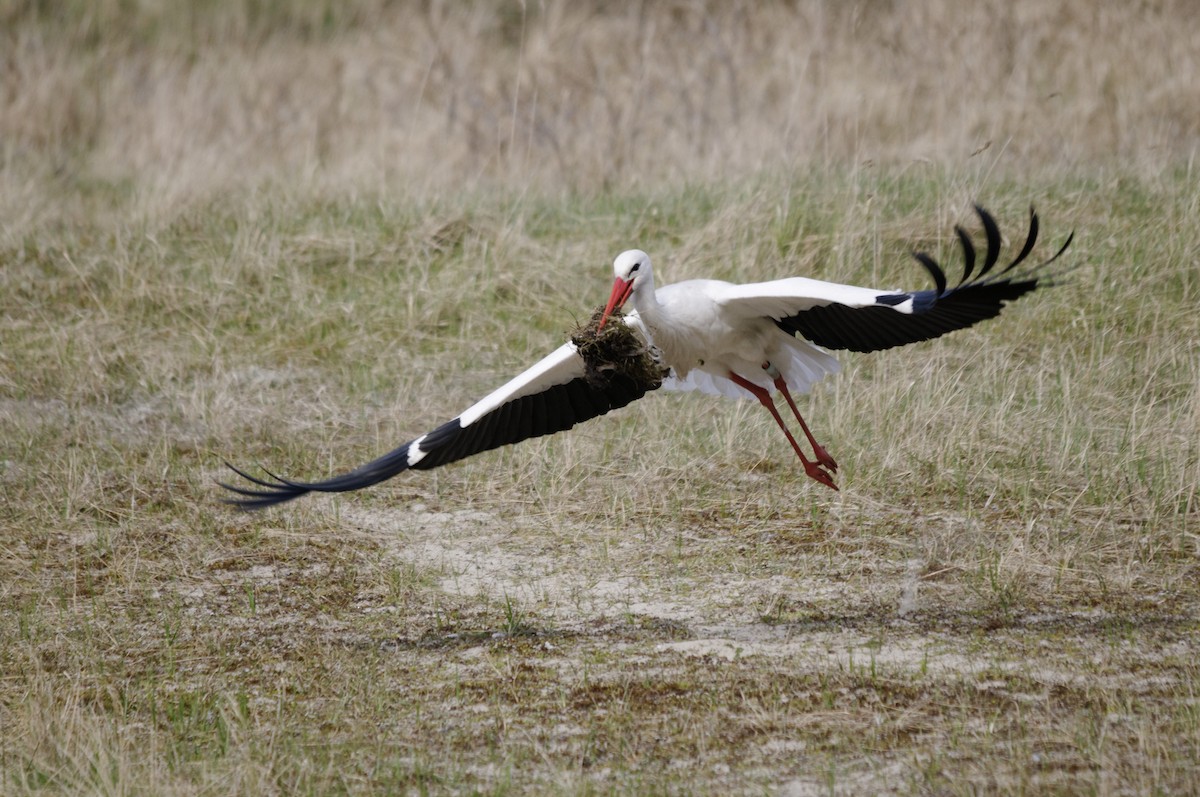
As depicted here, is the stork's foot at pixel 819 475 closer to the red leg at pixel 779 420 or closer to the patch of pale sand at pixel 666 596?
the red leg at pixel 779 420

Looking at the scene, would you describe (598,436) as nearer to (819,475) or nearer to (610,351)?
(819,475)

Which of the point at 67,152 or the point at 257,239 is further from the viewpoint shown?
the point at 67,152

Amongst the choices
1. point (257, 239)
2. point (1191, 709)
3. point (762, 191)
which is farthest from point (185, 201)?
point (1191, 709)

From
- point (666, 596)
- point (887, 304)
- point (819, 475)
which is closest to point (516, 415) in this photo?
point (666, 596)

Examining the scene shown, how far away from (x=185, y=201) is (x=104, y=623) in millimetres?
4154

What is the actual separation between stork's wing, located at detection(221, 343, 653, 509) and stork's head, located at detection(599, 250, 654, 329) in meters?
0.20

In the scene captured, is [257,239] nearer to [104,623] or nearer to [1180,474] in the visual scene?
[104,623]

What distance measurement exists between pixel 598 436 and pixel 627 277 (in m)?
1.36

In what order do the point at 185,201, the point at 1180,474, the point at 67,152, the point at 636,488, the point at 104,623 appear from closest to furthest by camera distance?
1. the point at 104,623
2. the point at 1180,474
3. the point at 636,488
4. the point at 185,201
5. the point at 67,152

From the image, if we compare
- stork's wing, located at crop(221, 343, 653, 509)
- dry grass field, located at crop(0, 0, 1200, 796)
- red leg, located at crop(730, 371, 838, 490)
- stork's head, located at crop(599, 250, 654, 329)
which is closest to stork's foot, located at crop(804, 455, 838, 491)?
red leg, located at crop(730, 371, 838, 490)

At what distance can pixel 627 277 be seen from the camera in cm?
442

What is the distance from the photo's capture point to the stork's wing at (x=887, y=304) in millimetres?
3600

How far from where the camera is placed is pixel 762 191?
7.07 metres

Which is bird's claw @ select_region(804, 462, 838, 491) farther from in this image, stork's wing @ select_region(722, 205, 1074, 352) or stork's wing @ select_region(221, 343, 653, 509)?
stork's wing @ select_region(221, 343, 653, 509)
